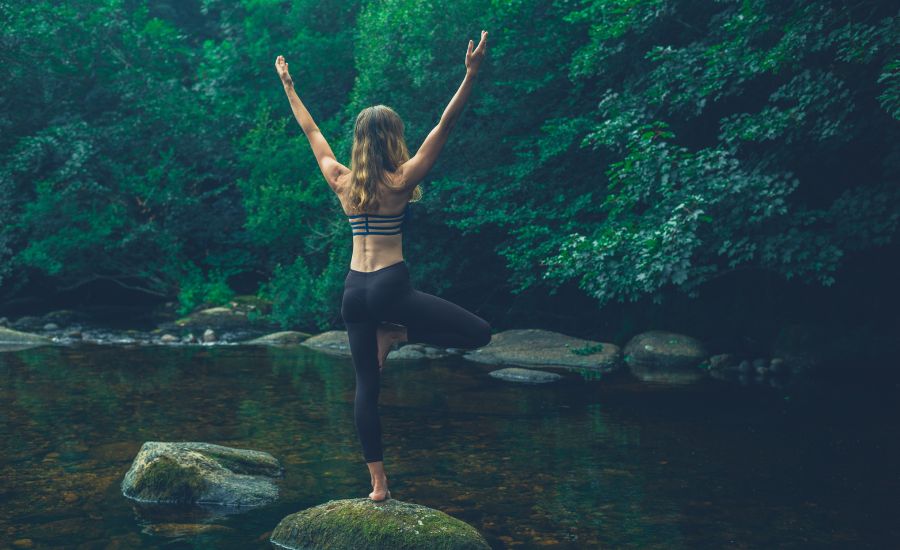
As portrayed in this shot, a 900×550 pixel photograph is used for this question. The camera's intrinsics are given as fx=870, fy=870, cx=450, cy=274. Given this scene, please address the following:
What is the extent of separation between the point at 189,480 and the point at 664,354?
12.4 metres

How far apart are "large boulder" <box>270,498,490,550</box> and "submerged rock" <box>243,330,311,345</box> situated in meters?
15.6

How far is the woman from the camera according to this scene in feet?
19.0

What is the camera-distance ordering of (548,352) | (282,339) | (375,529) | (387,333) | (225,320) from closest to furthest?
(387,333) < (375,529) < (548,352) < (282,339) < (225,320)

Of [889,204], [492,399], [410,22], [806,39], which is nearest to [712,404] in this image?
[492,399]

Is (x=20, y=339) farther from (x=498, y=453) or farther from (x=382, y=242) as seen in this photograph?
(x=382, y=242)

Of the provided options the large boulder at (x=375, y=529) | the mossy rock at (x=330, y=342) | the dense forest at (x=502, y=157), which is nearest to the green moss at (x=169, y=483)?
the large boulder at (x=375, y=529)

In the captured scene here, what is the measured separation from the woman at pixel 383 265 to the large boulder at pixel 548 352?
11.4 m

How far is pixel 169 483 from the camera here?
776cm

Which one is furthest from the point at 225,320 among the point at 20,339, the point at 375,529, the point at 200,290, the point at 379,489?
the point at 375,529

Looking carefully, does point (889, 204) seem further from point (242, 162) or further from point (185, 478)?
point (242, 162)

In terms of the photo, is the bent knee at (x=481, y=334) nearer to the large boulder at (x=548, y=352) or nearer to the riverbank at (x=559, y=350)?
the riverbank at (x=559, y=350)

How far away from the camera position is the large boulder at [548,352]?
1764cm

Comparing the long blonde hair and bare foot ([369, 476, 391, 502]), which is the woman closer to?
the long blonde hair

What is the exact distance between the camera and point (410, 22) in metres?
21.0
